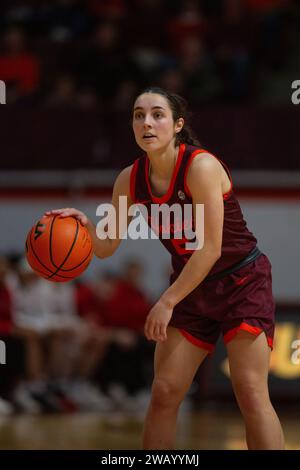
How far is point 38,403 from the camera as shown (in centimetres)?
998

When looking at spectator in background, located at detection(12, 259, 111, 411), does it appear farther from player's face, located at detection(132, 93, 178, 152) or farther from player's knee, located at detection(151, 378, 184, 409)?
player's face, located at detection(132, 93, 178, 152)

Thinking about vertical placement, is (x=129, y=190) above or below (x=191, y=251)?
above

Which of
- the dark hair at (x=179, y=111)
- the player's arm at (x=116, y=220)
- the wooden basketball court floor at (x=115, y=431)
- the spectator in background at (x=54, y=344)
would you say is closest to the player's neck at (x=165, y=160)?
the dark hair at (x=179, y=111)

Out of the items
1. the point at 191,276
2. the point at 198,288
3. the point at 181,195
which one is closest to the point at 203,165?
the point at 181,195

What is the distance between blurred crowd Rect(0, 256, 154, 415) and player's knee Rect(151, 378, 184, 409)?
523cm

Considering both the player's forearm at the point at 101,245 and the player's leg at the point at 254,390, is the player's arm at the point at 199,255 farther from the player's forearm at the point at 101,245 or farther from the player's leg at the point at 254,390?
the player's forearm at the point at 101,245

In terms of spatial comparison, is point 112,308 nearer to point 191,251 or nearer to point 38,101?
point 38,101

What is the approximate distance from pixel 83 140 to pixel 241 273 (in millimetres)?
6567

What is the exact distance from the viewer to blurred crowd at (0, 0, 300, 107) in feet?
39.1

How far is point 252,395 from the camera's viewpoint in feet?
15.7

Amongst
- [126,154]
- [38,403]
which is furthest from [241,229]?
[126,154]

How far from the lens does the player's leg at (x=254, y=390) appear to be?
4.76 metres

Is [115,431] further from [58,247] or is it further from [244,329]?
[244,329]

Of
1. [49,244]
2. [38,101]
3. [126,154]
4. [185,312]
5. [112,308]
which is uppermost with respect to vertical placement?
[38,101]
